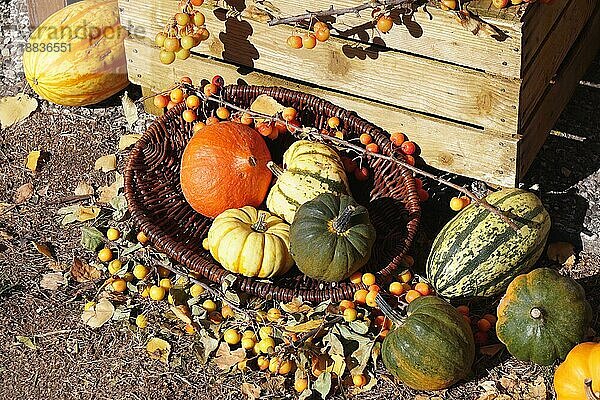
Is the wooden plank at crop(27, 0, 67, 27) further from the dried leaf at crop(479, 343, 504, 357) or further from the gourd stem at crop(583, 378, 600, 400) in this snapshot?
the gourd stem at crop(583, 378, 600, 400)

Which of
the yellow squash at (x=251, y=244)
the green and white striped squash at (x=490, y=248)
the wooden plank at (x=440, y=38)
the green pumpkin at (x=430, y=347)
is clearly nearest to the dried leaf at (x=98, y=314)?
the yellow squash at (x=251, y=244)

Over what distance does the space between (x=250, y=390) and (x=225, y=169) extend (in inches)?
32.6

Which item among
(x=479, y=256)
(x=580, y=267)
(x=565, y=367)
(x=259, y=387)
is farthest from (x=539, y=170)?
(x=259, y=387)

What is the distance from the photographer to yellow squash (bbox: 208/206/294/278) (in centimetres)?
322

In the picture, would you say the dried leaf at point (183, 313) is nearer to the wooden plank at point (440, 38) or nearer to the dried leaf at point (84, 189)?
the dried leaf at point (84, 189)

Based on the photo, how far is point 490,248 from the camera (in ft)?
10.4

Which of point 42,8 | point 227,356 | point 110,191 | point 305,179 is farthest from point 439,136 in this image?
point 42,8

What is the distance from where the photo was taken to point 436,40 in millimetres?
3203

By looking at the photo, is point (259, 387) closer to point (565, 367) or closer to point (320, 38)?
point (565, 367)

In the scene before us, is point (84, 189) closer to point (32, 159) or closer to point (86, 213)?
point (86, 213)

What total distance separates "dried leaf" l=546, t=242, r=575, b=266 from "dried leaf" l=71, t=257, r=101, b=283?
69.0 inches

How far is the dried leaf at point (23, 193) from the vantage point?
395 cm

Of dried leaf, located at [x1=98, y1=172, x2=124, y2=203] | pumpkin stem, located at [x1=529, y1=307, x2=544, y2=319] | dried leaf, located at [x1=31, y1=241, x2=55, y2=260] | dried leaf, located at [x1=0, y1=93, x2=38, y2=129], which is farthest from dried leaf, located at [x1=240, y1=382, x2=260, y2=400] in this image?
dried leaf, located at [x1=0, y1=93, x2=38, y2=129]

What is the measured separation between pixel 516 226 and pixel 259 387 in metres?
1.03
